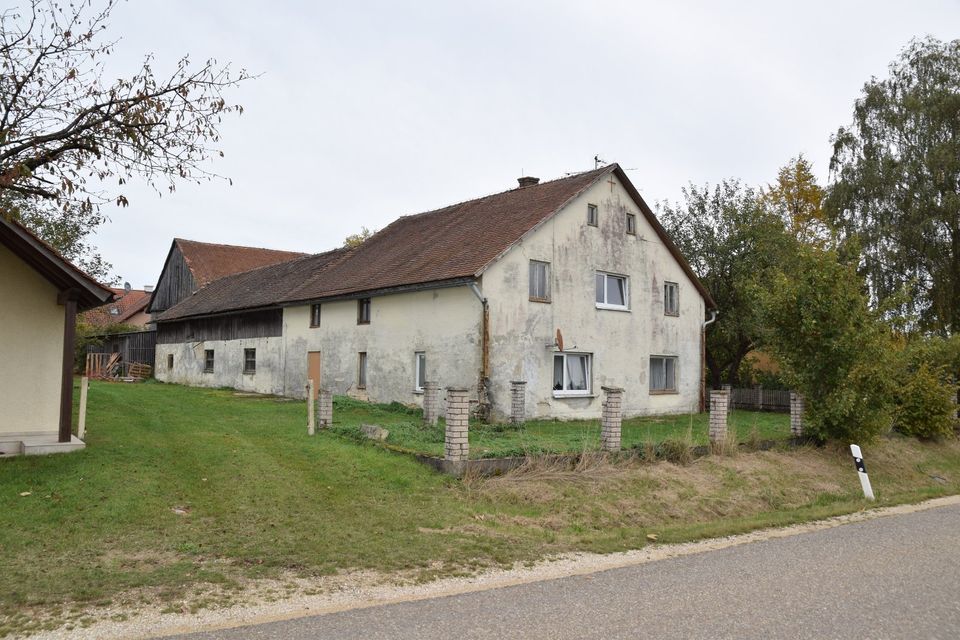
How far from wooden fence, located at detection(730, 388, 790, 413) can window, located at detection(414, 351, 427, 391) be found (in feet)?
46.9

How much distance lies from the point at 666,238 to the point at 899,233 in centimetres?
1108

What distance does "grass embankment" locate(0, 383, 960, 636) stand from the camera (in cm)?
738

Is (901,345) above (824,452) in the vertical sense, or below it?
above

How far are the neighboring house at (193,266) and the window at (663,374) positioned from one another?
83.5 ft

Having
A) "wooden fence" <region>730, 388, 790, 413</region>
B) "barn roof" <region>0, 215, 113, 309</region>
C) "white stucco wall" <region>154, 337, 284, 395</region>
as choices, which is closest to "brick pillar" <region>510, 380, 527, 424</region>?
"barn roof" <region>0, 215, 113, 309</region>

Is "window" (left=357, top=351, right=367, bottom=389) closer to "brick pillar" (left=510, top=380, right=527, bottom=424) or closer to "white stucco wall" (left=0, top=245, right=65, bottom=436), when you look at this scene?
"brick pillar" (left=510, top=380, right=527, bottom=424)

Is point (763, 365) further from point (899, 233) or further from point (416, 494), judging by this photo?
point (416, 494)

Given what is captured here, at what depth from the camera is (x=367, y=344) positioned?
22.6 m

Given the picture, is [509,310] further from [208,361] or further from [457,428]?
[208,361]

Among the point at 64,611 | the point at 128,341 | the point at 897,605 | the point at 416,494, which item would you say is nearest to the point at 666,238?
the point at 416,494

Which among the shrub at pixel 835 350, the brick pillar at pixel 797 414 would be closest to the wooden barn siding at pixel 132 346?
the brick pillar at pixel 797 414

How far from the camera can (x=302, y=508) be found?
1002cm

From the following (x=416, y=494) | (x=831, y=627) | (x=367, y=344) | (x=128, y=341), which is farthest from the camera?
(x=128, y=341)

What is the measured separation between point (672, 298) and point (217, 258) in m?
28.5
